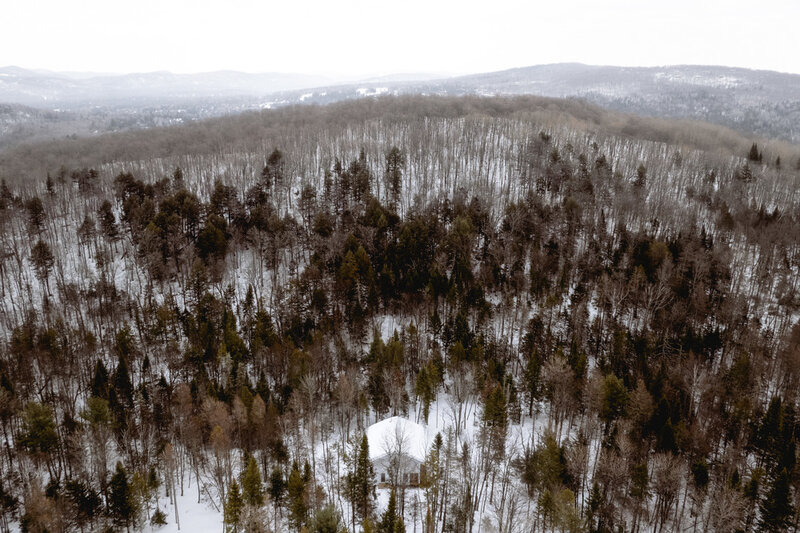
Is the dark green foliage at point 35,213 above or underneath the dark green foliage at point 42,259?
above

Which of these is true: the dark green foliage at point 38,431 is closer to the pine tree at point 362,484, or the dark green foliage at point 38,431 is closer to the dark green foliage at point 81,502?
the dark green foliage at point 81,502

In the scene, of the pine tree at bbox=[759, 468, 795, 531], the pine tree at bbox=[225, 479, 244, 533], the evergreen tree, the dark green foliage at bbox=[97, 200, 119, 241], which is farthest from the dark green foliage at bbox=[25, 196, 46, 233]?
the pine tree at bbox=[759, 468, 795, 531]

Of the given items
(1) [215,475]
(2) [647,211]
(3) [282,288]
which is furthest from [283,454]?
(2) [647,211]

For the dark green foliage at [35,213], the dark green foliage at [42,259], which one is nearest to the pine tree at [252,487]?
the dark green foliage at [42,259]

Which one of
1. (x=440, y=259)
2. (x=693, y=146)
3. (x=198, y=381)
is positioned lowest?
(x=198, y=381)

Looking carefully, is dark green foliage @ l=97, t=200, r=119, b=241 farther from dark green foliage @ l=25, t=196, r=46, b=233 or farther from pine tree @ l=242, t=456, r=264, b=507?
pine tree @ l=242, t=456, r=264, b=507

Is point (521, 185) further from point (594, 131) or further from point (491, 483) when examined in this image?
point (491, 483)
